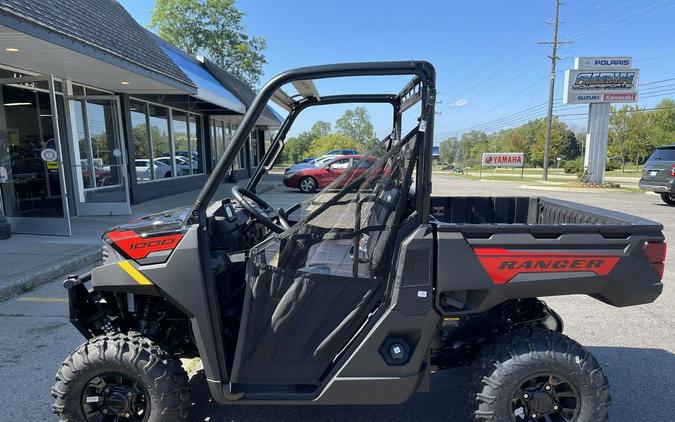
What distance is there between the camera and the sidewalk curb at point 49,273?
4520 millimetres

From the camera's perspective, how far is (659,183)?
12031mm

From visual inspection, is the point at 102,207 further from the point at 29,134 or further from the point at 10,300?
the point at 10,300

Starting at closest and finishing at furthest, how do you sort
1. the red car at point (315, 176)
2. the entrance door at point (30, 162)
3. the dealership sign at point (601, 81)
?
the entrance door at point (30, 162) < the red car at point (315, 176) < the dealership sign at point (601, 81)

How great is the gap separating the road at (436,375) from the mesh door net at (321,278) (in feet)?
2.10

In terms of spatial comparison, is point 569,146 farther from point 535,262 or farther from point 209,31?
point 535,262

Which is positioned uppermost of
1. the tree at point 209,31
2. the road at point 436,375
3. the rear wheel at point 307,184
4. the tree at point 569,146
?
the tree at point 209,31

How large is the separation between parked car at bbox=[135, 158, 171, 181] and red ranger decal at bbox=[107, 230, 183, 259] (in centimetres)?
1046

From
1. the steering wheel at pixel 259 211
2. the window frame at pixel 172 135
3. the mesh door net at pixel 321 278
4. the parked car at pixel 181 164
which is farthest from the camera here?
the parked car at pixel 181 164

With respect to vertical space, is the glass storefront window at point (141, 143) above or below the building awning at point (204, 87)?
below

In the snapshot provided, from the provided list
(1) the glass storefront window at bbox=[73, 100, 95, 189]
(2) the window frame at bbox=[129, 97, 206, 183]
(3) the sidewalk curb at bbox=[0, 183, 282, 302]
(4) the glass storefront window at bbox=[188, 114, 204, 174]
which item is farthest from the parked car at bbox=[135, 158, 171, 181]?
(3) the sidewalk curb at bbox=[0, 183, 282, 302]

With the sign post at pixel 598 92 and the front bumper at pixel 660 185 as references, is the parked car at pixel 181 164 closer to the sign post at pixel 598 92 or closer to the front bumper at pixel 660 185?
the front bumper at pixel 660 185

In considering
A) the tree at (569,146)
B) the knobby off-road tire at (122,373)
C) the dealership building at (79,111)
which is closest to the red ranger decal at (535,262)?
the knobby off-road tire at (122,373)

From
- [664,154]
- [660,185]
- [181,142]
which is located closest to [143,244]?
[181,142]

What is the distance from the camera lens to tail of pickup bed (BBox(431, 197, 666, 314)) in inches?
78.0
